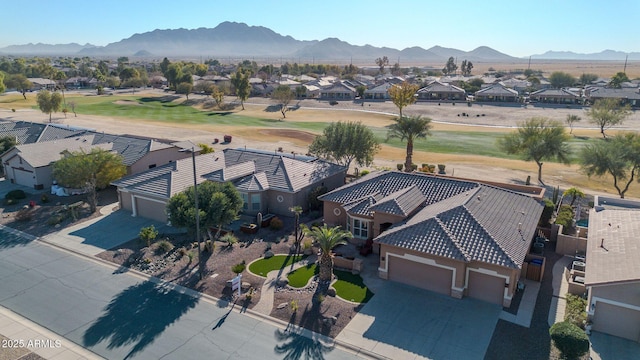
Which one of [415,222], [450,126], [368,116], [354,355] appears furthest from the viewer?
[368,116]

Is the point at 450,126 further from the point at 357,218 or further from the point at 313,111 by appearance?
the point at 357,218

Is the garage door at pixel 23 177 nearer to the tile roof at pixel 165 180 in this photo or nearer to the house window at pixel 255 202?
the tile roof at pixel 165 180

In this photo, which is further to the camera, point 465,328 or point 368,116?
point 368,116

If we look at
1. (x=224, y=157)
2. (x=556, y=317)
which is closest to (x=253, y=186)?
(x=224, y=157)

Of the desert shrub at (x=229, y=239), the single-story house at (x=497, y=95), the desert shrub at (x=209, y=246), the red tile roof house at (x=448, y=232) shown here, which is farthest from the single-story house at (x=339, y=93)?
the desert shrub at (x=209, y=246)

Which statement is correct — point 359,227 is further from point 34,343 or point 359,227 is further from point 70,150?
point 70,150

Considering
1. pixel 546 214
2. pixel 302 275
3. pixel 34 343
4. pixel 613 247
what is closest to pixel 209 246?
pixel 302 275

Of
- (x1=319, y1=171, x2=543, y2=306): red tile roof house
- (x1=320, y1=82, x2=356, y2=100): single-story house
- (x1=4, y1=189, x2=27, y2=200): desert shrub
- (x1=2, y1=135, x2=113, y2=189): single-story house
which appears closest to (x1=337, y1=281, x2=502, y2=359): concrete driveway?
(x1=319, y1=171, x2=543, y2=306): red tile roof house
